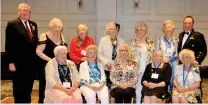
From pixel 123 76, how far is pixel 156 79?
0.40 metres

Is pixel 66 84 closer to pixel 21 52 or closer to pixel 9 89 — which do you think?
pixel 21 52

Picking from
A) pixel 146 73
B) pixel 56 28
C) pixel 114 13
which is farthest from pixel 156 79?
pixel 114 13

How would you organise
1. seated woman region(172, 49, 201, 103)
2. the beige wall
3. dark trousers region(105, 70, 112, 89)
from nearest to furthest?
1. seated woman region(172, 49, 201, 103)
2. dark trousers region(105, 70, 112, 89)
3. the beige wall

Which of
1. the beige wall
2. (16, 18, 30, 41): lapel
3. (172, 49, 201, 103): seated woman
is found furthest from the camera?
the beige wall

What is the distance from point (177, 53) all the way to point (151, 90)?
69 cm

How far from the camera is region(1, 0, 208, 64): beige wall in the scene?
7035 millimetres

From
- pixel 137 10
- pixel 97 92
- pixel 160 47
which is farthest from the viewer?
pixel 137 10

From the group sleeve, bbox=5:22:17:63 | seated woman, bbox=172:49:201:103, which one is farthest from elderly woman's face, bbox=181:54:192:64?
sleeve, bbox=5:22:17:63

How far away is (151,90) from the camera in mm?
4188

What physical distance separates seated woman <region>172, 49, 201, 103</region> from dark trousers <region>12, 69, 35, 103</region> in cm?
173

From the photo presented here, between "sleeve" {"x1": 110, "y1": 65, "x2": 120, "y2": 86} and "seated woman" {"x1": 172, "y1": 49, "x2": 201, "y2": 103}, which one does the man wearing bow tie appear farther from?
"sleeve" {"x1": 110, "y1": 65, "x2": 120, "y2": 86}

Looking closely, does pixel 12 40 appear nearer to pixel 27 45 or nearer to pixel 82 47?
pixel 27 45

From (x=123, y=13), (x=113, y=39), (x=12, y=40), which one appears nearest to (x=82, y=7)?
(x=123, y=13)

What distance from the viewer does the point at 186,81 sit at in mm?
4141
